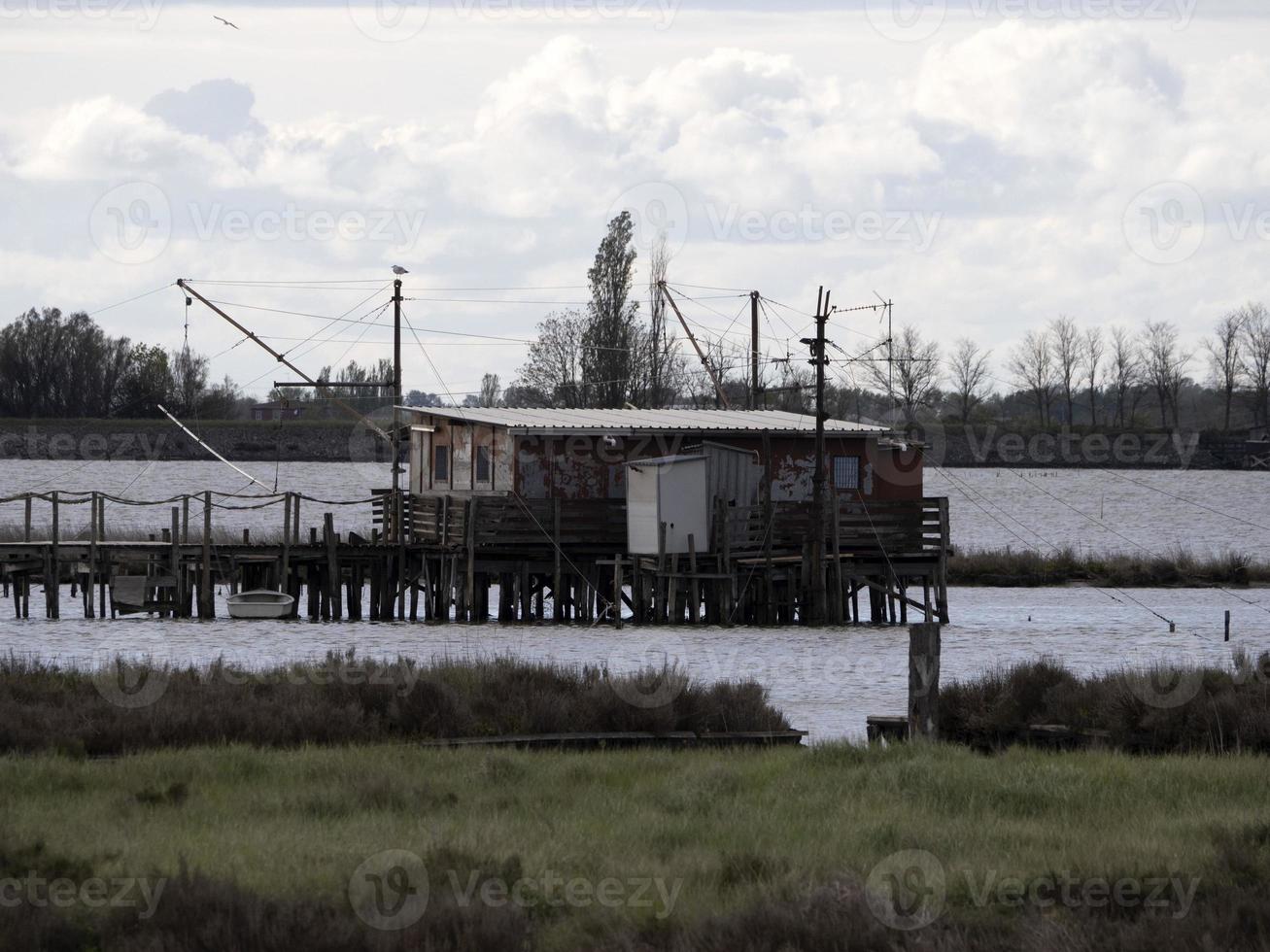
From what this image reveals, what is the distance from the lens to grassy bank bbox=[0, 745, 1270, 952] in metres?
9.42

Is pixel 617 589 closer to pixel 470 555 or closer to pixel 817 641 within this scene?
pixel 470 555

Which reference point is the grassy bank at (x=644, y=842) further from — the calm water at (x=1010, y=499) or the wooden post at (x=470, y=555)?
→ the calm water at (x=1010, y=499)

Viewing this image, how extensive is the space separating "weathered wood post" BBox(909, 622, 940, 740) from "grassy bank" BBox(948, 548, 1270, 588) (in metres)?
39.1

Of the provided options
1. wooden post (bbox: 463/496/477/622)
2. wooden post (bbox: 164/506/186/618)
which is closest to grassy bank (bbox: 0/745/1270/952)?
wooden post (bbox: 463/496/477/622)

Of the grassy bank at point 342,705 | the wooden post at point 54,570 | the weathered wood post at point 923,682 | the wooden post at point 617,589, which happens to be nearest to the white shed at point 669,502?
the wooden post at point 617,589

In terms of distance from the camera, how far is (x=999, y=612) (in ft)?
150

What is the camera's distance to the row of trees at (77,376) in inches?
4377

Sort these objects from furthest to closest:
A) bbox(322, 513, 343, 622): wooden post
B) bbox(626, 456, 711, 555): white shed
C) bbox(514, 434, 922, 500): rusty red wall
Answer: bbox(322, 513, 343, 622): wooden post
bbox(514, 434, 922, 500): rusty red wall
bbox(626, 456, 711, 555): white shed

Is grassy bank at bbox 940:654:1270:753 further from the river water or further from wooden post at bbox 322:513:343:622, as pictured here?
wooden post at bbox 322:513:343:622

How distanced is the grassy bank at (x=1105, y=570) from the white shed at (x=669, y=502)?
806 inches

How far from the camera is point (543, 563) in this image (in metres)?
40.2

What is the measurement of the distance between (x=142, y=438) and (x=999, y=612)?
257ft

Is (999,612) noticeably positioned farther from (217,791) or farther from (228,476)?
(228,476)

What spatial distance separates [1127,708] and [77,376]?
104072 millimetres
